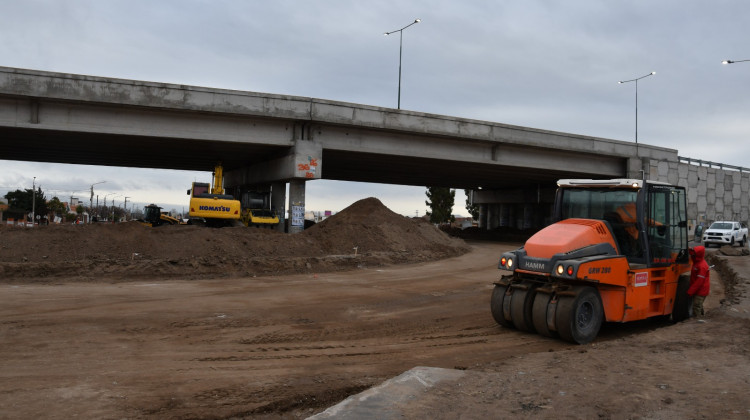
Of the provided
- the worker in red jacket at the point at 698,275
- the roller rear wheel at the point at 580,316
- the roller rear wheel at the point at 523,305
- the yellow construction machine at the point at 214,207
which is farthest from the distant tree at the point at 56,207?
the worker in red jacket at the point at 698,275

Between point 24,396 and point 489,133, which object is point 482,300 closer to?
point 24,396

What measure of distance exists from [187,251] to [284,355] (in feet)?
43.6

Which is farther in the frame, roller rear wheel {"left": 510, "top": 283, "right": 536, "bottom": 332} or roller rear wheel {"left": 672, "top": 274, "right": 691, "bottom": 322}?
roller rear wheel {"left": 672, "top": 274, "right": 691, "bottom": 322}

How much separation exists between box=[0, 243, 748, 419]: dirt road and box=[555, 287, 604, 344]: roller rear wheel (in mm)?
288

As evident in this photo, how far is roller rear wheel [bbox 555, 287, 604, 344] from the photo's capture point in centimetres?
841

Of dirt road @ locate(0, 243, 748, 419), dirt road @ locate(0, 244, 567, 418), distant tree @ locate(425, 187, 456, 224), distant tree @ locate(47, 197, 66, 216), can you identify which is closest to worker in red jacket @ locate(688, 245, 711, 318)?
dirt road @ locate(0, 243, 748, 419)

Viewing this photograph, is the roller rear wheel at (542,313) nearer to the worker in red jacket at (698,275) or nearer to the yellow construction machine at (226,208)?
the worker in red jacket at (698,275)

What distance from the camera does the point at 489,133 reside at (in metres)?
32.0

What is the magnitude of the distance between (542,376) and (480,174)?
116 ft

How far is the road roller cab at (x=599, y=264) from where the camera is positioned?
8.55 meters

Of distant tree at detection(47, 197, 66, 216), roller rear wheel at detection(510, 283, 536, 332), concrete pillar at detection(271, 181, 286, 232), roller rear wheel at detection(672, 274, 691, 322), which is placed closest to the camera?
roller rear wheel at detection(510, 283, 536, 332)

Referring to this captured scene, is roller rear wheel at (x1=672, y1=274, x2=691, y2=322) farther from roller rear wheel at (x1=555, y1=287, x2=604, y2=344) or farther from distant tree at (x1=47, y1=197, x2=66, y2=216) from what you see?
distant tree at (x1=47, y1=197, x2=66, y2=216)

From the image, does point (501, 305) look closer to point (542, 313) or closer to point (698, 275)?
point (542, 313)

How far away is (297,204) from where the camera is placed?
2783cm
